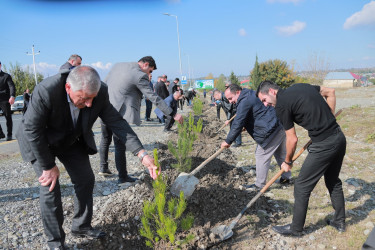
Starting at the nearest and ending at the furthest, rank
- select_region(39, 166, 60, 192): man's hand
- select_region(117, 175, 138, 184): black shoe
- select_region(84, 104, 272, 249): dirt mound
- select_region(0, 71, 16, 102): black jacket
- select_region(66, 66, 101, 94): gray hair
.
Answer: select_region(66, 66, 101, 94): gray hair
select_region(39, 166, 60, 192): man's hand
select_region(84, 104, 272, 249): dirt mound
select_region(117, 175, 138, 184): black shoe
select_region(0, 71, 16, 102): black jacket

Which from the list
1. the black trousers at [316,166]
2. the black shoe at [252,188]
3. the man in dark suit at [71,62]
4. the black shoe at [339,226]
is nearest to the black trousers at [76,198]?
the black trousers at [316,166]

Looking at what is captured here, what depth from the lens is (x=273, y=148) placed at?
13.0 feet

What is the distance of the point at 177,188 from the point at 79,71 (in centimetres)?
202

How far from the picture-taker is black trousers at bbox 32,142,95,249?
224 cm

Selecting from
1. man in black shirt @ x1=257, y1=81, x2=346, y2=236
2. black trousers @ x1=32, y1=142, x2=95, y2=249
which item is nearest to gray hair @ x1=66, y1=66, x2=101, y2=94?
black trousers @ x1=32, y1=142, x2=95, y2=249

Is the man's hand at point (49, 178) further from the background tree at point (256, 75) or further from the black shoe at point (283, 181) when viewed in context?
the background tree at point (256, 75)

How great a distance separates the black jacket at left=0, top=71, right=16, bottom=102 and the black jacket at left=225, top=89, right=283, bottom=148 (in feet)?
18.6

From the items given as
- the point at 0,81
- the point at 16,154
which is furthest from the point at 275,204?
the point at 0,81

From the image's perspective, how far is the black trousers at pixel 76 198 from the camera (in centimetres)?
224

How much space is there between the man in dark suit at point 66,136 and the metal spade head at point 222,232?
1.09 meters

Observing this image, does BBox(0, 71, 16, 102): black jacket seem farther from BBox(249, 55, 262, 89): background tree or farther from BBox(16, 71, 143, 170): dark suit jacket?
BBox(249, 55, 262, 89): background tree

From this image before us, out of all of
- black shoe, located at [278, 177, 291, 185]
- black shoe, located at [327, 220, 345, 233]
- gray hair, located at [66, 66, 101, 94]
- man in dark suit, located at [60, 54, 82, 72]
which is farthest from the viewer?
man in dark suit, located at [60, 54, 82, 72]

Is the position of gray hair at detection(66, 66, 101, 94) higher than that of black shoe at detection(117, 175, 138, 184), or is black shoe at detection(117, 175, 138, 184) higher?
gray hair at detection(66, 66, 101, 94)

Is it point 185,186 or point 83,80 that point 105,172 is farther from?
point 83,80
